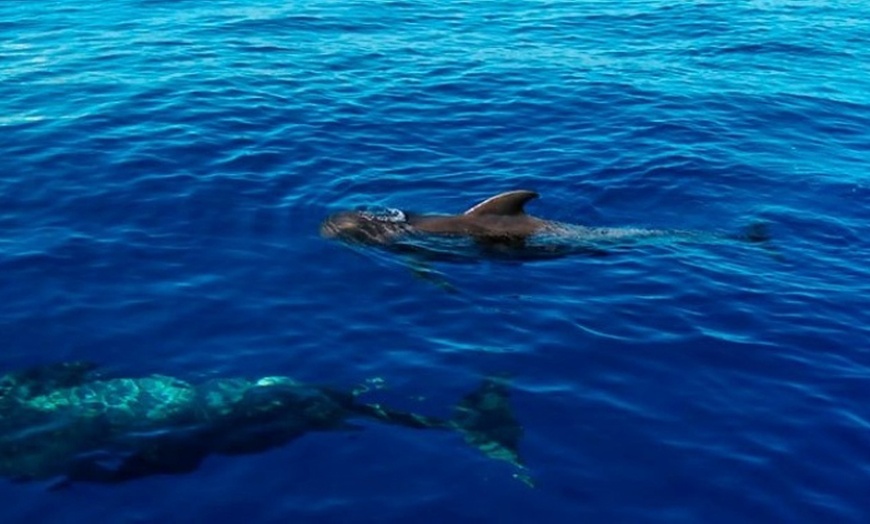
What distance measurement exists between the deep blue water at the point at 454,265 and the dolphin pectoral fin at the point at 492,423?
0.47 ft

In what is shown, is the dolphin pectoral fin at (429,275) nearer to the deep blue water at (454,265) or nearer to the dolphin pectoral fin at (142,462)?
the deep blue water at (454,265)

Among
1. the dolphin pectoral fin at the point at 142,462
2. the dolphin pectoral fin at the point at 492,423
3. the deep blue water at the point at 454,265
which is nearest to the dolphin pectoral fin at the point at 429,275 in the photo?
the deep blue water at the point at 454,265

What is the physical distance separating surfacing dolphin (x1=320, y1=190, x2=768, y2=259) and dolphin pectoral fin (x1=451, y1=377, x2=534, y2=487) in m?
3.22

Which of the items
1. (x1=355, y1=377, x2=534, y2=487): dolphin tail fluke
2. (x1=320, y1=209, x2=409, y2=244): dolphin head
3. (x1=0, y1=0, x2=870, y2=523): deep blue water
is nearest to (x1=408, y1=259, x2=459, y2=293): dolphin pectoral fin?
(x1=0, y1=0, x2=870, y2=523): deep blue water

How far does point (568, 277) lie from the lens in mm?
14906

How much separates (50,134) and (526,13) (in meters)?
13.9

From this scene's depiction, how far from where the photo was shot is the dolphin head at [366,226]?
51.1 ft

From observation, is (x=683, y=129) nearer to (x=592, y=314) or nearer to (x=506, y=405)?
(x=592, y=314)

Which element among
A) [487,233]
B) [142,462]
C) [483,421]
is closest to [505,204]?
[487,233]

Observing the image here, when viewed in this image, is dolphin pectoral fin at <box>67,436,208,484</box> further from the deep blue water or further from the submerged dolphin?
the deep blue water

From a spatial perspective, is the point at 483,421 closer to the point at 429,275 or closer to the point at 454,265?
the point at 429,275

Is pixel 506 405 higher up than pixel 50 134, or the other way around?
pixel 50 134

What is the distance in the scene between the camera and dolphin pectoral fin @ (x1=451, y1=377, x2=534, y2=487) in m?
11.0

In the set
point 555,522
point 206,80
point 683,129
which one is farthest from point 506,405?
point 206,80
